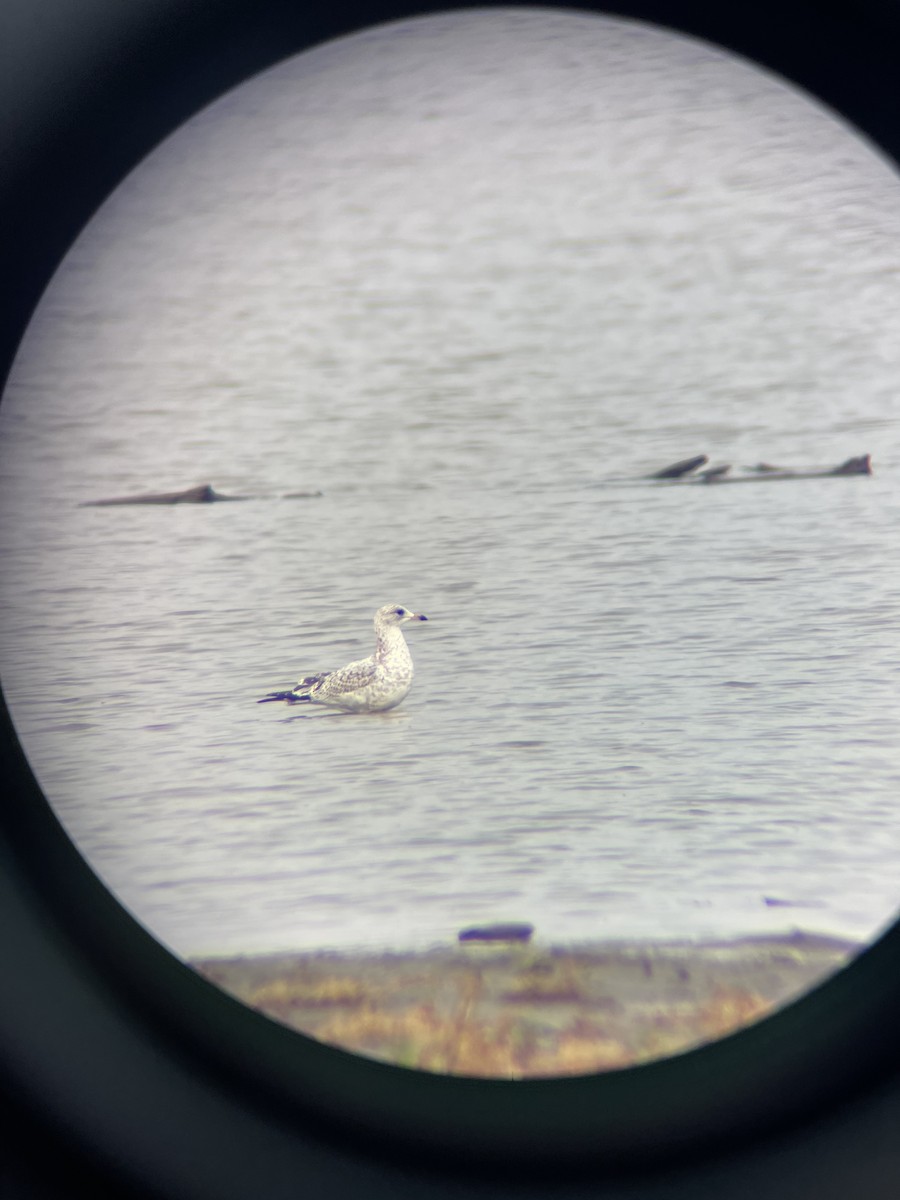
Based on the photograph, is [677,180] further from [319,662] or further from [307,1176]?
[307,1176]

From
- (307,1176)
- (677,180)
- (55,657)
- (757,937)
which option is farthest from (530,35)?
(307,1176)

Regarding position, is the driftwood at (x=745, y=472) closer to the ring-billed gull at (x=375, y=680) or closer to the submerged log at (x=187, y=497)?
the ring-billed gull at (x=375, y=680)

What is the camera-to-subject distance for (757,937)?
3.14 ft

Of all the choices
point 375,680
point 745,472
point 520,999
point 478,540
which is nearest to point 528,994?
point 520,999

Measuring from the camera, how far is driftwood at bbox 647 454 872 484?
3.22 ft

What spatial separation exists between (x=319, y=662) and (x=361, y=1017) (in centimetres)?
35

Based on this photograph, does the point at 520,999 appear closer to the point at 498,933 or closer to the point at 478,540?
the point at 498,933

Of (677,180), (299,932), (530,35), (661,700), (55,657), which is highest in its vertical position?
(530,35)

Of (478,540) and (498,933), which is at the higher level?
(478,540)

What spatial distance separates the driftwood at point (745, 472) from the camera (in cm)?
98

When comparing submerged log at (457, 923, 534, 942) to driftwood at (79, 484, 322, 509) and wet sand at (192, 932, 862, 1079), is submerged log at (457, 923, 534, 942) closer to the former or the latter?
wet sand at (192, 932, 862, 1079)

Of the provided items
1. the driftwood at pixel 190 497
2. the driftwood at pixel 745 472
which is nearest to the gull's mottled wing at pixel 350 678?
the driftwood at pixel 190 497

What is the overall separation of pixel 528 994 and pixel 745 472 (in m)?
0.56

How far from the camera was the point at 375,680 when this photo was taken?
969 millimetres
